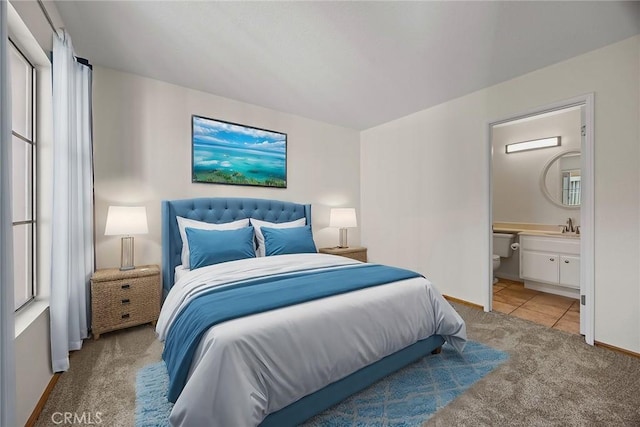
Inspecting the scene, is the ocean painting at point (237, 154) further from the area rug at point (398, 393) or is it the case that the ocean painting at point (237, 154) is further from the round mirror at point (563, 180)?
the round mirror at point (563, 180)

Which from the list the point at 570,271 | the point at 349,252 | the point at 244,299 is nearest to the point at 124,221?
the point at 244,299

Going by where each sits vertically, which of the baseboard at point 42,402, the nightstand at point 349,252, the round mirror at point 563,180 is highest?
the round mirror at point 563,180

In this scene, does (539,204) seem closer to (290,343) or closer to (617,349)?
(617,349)

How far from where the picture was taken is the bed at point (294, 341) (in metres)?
1.20

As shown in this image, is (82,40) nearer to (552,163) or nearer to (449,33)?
(449,33)

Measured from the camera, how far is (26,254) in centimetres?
194

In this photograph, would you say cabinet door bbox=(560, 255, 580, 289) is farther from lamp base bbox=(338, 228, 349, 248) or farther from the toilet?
lamp base bbox=(338, 228, 349, 248)

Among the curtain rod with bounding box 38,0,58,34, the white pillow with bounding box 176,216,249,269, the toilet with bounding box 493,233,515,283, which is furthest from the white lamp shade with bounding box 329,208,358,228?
the curtain rod with bounding box 38,0,58,34

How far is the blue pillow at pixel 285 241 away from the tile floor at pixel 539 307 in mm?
2396

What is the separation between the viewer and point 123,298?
2502 mm

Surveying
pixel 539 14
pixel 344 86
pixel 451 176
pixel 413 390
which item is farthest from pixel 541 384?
pixel 344 86

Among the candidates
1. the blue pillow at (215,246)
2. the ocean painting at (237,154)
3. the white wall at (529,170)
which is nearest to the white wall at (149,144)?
the ocean painting at (237,154)

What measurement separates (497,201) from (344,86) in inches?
144

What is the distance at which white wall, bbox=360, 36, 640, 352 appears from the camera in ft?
7.47
